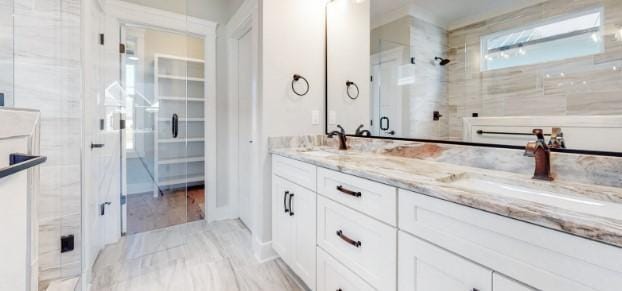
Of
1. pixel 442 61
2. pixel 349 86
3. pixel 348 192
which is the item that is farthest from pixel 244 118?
pixel 442 61

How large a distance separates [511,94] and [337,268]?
113 centimetres

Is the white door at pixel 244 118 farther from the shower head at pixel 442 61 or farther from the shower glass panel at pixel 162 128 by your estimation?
the shower head at pixel 442 61

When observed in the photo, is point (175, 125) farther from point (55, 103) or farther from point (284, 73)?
point (284, 73)

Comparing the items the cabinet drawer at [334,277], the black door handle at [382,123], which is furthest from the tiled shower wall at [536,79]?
the cabinet drawer at [334,277]

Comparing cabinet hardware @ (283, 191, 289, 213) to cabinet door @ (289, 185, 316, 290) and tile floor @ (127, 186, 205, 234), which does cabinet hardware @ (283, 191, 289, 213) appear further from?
tile floor @ (127, 186, 205, 234)

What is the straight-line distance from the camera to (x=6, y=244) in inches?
26.3

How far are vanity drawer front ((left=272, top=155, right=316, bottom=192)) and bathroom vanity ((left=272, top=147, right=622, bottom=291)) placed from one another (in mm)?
12

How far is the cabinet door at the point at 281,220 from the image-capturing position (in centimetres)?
174

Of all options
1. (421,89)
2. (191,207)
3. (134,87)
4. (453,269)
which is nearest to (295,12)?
(421,89)

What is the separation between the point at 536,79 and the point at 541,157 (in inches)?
13.7

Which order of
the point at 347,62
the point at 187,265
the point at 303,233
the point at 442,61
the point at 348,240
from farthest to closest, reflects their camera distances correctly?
the point at 347,62, the point at 187,265, the point at 303,233, the point at 442,61, the point at 348,240

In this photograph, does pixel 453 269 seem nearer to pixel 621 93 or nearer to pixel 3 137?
pixel 621 93

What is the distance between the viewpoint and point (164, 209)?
281 cm

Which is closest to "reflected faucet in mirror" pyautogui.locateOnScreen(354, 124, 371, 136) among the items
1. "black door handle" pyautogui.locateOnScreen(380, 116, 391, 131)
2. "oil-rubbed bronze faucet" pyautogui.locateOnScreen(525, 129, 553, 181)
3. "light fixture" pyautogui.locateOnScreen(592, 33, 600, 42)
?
"black door handle" pyautogui.locateOnScreen(380, 116, 391, 131)
